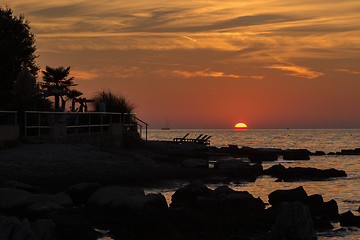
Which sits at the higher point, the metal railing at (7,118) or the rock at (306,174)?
the metal railing at (7,118)

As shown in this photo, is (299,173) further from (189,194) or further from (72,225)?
(72,225)

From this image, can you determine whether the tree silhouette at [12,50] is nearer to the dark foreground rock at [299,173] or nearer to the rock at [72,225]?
the dark foreground rock at [299,173]

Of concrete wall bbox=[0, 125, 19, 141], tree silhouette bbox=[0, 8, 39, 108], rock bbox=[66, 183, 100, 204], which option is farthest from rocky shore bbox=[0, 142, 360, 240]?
tree silhouette bbox=[0, 8, 39, 108]

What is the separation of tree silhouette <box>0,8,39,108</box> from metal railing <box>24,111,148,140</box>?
334 inches

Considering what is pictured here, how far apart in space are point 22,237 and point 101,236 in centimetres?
315

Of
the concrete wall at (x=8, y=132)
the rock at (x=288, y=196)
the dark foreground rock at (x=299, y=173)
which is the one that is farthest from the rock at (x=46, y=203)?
the dark foreground rock at (x=299, y=173)

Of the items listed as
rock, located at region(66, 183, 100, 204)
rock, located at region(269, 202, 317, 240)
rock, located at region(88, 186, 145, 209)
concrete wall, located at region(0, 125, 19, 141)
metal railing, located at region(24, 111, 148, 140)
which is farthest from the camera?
metal railing, located at region(24, 111, 148, 140)

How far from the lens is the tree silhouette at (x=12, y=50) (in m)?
39.1

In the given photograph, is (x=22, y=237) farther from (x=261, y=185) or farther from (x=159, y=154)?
(x=159, y=154)

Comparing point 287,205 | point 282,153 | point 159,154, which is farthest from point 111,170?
point 282,153

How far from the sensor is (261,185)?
2353 cm

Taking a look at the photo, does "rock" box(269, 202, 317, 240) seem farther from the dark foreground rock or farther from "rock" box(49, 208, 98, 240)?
the dark foreground rock

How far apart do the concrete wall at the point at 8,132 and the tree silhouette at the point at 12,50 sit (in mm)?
15349

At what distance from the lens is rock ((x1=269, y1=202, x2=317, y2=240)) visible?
10.7 m
